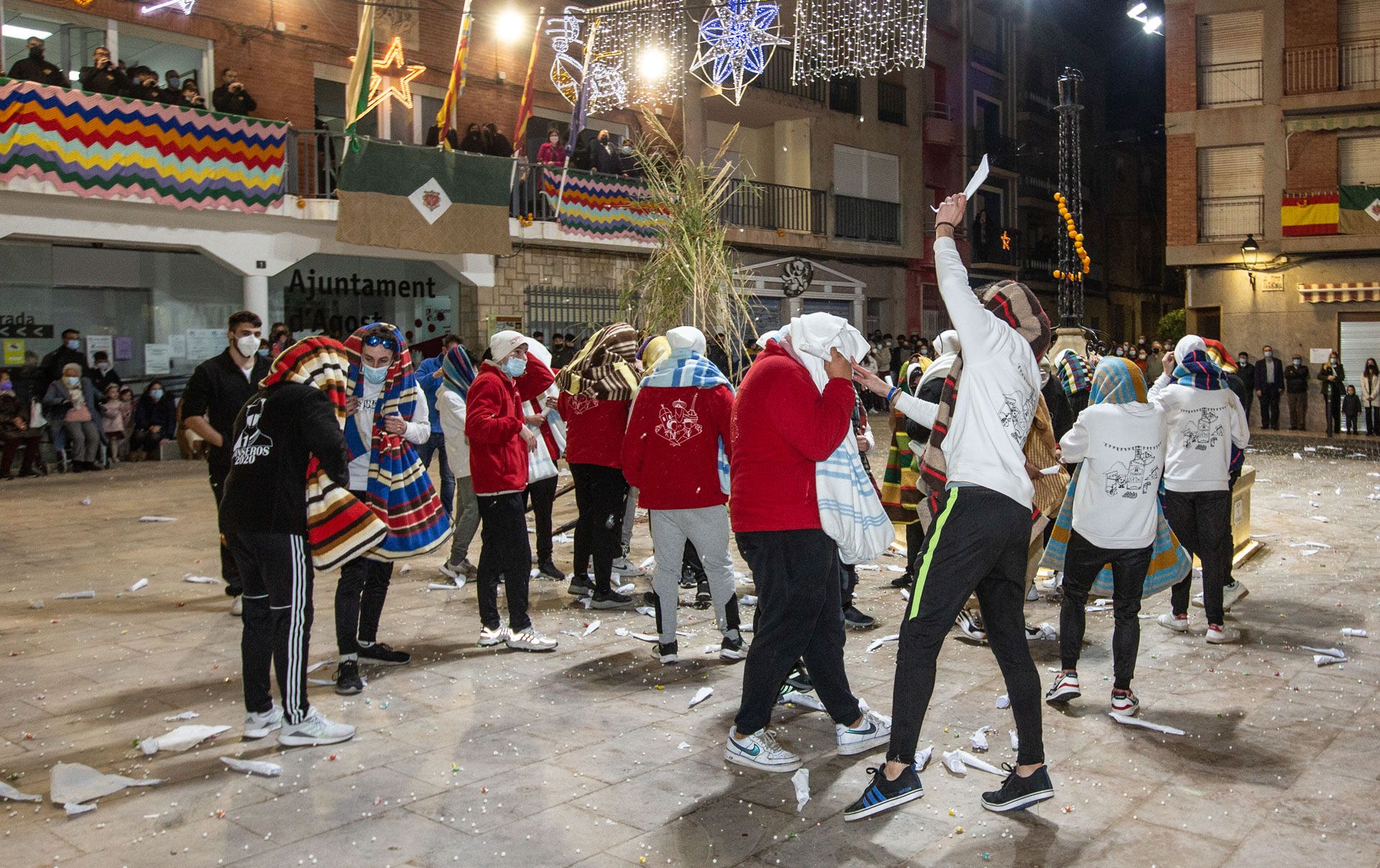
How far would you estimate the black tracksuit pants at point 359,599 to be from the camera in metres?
5.88

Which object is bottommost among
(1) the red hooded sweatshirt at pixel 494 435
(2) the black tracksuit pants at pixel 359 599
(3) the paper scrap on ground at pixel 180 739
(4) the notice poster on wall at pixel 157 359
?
(3) the paper scrap on ground at pixel 180 739

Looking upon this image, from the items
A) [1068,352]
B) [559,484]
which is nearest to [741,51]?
[559,484]

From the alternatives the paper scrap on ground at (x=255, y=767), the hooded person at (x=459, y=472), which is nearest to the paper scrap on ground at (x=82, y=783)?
the paper scrap on ground at (x=255, y=767)

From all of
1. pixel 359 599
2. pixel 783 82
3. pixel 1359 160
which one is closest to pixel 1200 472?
pixel 359 599

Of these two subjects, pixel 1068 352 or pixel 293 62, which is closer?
pixel 1068 352

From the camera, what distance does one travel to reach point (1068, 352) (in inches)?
328

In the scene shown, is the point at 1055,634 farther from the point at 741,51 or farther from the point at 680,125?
the point at 680,125

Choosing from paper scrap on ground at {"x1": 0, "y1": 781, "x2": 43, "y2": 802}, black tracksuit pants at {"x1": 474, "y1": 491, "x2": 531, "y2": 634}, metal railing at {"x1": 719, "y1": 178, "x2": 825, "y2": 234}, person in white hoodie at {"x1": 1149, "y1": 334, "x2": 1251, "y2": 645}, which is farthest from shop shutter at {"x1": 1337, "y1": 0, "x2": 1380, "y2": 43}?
paper scrap on ground at {"x1": 0, "y1": 781, "x2": 43, "y2": 802}

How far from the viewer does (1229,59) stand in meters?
28.1

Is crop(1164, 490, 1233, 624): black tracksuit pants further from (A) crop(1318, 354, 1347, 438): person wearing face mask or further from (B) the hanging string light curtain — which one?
(A) crop(1318, 354, 1347, 438): person wearing face mask

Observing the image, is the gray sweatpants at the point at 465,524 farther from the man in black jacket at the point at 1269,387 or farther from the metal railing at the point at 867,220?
the metal railing at the point at 867,220

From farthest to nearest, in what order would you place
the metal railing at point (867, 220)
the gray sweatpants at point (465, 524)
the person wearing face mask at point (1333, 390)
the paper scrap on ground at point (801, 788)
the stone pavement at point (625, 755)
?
the metal railing at point (867, 220)
the person wearing face mask at point (1333, 390)
the gray sweatpants at point (465, 524)
the paper scrap on ground at point (801, 788)
the stone pavement at point (625, 755)

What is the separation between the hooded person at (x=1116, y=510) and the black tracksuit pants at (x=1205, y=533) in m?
1.39

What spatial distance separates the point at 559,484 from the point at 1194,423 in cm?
878
